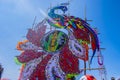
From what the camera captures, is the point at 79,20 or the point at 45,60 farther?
the point at 79,20

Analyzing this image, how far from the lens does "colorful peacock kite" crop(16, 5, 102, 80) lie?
48.8 ft

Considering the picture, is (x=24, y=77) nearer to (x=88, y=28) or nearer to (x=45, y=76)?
(x=45, y=76)

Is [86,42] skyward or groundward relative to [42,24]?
groundward

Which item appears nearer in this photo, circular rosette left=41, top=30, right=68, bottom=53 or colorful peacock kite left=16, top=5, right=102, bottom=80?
colorful peacock kite left=16, top=5, right=102, bottom=80

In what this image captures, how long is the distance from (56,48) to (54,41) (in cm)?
61

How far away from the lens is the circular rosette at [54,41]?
15.7 meters

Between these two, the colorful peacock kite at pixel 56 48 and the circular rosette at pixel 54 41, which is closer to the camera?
the colorful peacock kite at pixel 56 48

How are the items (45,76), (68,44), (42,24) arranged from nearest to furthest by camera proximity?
(45,76) → (68,44) → (42,24)

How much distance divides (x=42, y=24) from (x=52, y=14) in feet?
3.41

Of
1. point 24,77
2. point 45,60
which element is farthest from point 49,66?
point 24,77

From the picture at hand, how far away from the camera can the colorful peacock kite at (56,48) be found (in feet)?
48.8

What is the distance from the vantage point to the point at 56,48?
15.6 meters

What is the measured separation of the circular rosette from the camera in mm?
15677

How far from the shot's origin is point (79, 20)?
16.6 meters
